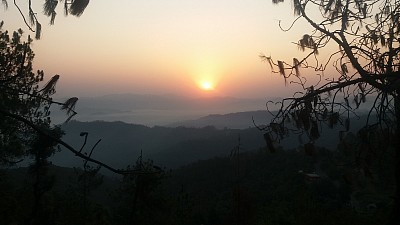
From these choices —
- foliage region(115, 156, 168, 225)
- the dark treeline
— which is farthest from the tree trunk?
foliage region(115, 156, 168, 225)

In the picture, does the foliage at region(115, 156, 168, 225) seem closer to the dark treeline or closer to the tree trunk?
the dark treeline

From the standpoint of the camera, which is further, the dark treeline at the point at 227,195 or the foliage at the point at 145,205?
the foliage at the point at 145,205

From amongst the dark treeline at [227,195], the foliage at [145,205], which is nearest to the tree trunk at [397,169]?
the dark treeline at [227,195]

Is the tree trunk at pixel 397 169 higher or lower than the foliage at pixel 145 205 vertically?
higher

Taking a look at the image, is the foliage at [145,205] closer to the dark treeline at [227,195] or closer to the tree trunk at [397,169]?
the dark treeline at [227,195]

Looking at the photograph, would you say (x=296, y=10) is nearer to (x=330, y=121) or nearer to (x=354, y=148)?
Result: (x=330, y=121)

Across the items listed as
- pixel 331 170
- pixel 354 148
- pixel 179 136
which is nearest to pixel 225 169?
pixel 331 170

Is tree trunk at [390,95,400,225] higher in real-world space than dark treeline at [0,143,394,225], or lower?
higher

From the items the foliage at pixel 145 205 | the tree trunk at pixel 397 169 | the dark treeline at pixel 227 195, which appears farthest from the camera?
the foliage at pixel 145 205

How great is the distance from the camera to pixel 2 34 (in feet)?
42.0

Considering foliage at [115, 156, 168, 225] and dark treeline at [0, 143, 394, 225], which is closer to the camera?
dark treeline at [0, 143, 394, 225]

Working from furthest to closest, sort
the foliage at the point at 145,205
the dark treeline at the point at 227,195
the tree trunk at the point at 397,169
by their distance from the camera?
the foliage at the point at 145,205 < the dark treeline at the point at 227,195 < the tree trunk at the point at 397,169

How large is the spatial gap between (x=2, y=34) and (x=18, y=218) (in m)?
8.32

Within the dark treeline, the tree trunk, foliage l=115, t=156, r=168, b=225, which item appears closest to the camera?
the tree trunk
